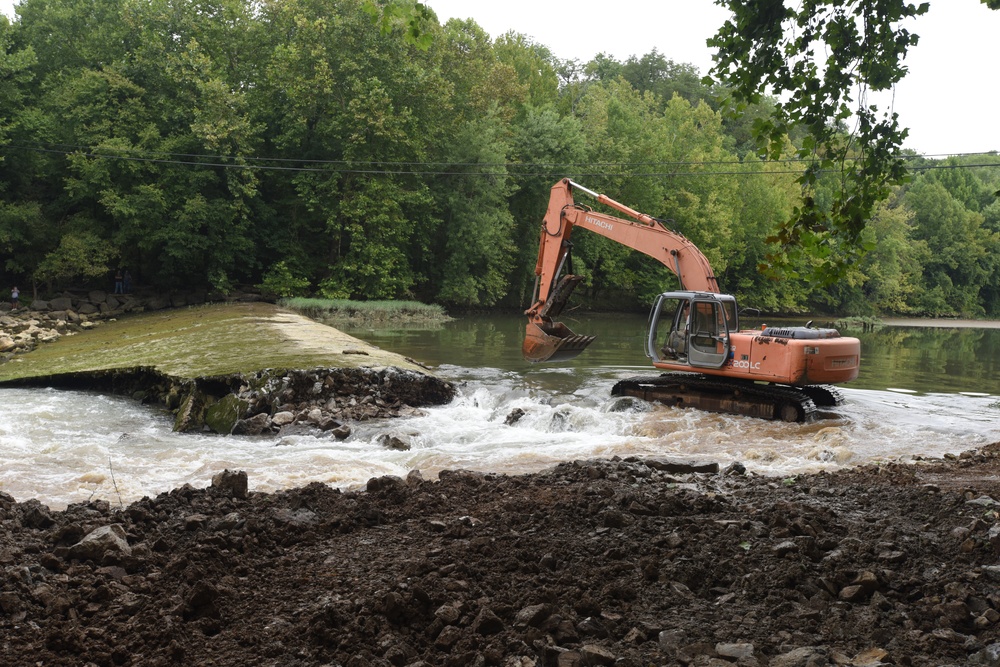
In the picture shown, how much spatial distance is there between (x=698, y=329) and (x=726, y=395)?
1.34m

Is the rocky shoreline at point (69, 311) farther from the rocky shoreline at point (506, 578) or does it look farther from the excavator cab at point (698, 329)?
the rocky shoreline at point (506, 578)

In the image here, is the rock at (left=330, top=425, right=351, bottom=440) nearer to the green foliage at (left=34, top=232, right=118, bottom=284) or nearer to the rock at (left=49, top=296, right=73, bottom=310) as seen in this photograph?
the rock at (left=49, top=296, right=73, bottom=310)

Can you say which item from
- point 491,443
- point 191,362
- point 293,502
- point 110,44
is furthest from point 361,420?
point 110,44

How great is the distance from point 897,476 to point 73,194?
34.7 metres

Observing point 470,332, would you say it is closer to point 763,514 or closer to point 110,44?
point 110,44

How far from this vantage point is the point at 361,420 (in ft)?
44.8

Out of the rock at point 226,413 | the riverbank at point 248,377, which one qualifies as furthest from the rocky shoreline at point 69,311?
the rock at point 226,413

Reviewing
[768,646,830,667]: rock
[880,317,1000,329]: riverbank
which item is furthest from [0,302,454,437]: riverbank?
[880,317,1000,329]: riverbank

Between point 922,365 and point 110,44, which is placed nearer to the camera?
point 922,365

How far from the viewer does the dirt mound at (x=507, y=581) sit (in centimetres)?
406

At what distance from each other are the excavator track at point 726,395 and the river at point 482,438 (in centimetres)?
35

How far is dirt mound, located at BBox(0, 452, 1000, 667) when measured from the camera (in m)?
4.06

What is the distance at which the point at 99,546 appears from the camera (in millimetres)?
5332

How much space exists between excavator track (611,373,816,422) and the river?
0.35 m
